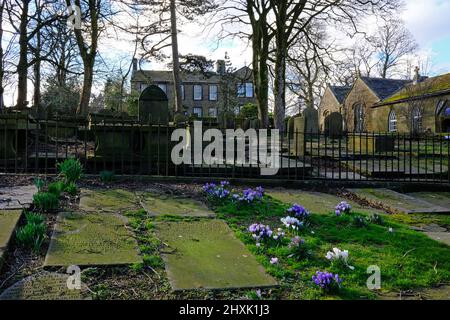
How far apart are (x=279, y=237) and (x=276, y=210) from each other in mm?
1389

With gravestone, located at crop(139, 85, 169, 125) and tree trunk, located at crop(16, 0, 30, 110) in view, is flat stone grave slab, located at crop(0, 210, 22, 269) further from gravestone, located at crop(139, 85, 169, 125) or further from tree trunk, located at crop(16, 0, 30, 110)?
tree trunk, located at crop(16, 0, 30, 110)

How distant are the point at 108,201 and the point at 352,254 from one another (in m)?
2.99

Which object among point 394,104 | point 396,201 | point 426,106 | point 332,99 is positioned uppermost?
point 332,99

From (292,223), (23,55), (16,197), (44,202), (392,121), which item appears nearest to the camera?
(292,223)

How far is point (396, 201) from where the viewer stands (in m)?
6.53

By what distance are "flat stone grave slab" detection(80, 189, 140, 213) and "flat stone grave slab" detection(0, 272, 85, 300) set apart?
184 centimetres

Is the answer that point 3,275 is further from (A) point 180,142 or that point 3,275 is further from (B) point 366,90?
(B) point 366,90

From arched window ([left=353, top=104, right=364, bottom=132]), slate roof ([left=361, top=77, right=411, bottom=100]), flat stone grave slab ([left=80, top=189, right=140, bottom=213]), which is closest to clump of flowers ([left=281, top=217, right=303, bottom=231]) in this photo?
flat stone grave slab ([left=80, top=189, right=140, bottom=213])

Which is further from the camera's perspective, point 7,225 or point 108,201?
point 108,201

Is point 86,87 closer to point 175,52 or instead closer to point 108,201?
point 175,52

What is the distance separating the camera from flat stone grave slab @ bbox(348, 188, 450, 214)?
5895mm

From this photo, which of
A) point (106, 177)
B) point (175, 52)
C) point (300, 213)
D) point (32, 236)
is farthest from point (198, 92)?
point (32, 236)

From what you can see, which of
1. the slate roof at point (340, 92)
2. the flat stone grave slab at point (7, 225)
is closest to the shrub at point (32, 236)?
the flat stone grave slab at point (7, 225)
